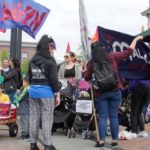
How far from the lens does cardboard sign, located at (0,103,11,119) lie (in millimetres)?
9570

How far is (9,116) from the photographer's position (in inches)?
387

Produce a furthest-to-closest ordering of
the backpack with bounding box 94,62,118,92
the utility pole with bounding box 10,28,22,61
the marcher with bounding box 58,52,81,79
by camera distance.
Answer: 1. the utility pole with bounding box 10,28,22,61
2. the marcher with bounding box 58,52,81,79
3. the backpack with bounding box 94,62,118,92

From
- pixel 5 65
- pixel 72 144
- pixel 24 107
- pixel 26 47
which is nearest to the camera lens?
pixel 72 144

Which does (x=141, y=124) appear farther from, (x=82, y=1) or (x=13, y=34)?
(x=13, y=34)

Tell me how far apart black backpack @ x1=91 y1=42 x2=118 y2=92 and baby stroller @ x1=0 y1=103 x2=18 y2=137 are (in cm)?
205

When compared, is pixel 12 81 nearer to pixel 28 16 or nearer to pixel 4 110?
pixel 4 110

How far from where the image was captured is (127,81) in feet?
33.9

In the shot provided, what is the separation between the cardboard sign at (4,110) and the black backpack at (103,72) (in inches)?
79.8

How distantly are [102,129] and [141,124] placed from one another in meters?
1.74

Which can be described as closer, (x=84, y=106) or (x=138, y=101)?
(x=138, y=101)

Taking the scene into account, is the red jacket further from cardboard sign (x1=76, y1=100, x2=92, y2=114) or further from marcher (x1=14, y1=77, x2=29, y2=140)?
marcher (x1=14, y1=77, x2=29, y2=140)

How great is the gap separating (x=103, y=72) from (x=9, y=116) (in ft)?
7.75

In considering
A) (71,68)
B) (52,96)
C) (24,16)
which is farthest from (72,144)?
(24,16)

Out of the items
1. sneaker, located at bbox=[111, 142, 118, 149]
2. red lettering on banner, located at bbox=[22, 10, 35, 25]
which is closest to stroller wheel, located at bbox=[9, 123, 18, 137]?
sneaker, located at bbox=[111, 142, 118, 149]
